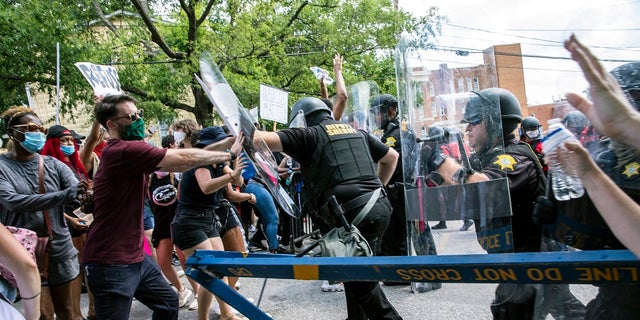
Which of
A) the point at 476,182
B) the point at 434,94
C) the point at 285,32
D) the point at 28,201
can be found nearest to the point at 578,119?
the point at 476,182

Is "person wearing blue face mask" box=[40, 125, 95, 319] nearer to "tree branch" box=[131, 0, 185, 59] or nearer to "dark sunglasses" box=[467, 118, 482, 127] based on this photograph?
"dark sunglasses" box=[467, 118, 482, 127]

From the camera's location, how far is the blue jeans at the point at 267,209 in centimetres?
768

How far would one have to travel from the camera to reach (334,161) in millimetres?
3588

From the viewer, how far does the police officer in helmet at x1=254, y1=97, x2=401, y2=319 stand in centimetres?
343

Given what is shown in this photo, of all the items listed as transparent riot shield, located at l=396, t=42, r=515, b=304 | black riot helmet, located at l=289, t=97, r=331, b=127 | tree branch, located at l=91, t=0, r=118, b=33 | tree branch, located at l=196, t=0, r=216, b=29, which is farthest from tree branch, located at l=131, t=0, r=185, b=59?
transparent riot shield, located at l=396, t=42, r=515, b=304

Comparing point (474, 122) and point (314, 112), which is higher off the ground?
point (314, 112)

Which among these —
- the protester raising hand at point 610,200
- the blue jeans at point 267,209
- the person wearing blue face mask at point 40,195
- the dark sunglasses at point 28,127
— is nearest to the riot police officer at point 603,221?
the protester raising hand at point 610,200

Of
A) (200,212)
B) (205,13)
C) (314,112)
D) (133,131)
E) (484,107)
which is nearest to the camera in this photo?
(484,107)

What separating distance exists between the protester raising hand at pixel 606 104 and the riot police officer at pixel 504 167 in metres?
1.02

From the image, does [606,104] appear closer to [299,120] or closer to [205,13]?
[299,120]

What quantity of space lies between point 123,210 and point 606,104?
2710mm

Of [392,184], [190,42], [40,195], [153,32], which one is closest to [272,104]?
[392,184]

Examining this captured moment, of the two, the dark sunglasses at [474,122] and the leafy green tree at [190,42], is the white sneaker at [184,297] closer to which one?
the dark sunglasses at [474,122]

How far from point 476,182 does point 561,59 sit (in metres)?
0.84
